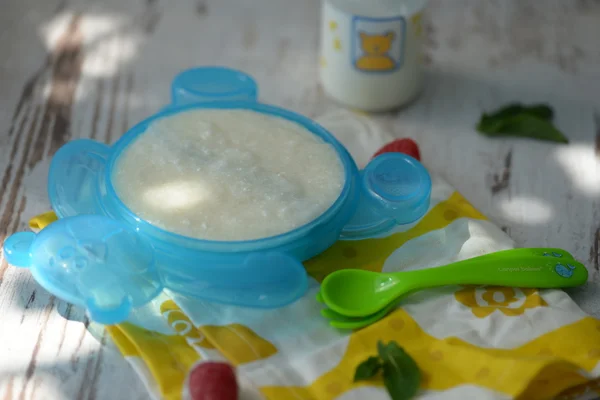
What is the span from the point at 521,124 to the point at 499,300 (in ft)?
1.56

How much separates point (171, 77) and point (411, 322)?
2.47 ft

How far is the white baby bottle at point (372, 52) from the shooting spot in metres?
1.28

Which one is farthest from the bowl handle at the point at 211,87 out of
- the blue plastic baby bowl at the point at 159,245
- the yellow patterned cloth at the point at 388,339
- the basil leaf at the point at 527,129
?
the basil leaf at the point at 527,129

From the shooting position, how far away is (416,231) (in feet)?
3.58

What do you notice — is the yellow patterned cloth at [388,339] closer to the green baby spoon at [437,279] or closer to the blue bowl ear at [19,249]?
the green baby spoon at [437,279]

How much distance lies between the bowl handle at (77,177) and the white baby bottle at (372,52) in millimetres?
443

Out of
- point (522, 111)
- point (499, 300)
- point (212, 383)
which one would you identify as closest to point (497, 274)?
point (499, 300)

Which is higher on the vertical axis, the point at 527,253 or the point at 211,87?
the point at 211,87

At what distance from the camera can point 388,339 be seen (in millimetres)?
927

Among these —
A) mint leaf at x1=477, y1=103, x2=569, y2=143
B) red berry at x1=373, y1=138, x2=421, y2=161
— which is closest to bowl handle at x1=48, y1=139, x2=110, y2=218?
red berry at x1=373, y1=138, x2=421, y2=161

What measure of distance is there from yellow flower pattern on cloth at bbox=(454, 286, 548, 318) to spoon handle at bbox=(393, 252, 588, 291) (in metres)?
0.01

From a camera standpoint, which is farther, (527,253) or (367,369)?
(527,253)

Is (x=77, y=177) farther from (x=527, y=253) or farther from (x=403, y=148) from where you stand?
(x=527, y=253)

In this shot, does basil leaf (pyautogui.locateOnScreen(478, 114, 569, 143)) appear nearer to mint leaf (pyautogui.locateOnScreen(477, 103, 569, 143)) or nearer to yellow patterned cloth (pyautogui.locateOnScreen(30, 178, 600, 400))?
mint leaf (pyautogui.locateOnScreen(477, 103, 569, 143))
